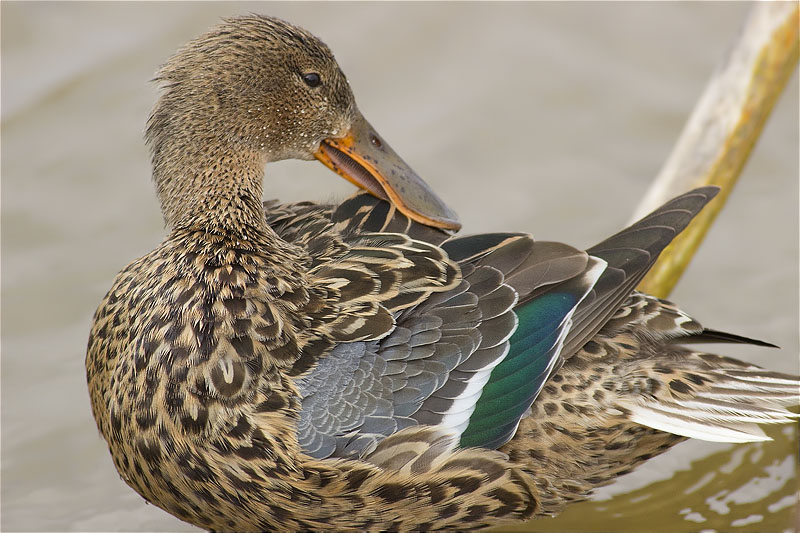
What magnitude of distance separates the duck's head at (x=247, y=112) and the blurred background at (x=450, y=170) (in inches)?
36.7

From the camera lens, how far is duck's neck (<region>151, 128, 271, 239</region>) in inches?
166

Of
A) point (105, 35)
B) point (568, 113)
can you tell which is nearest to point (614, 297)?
point (568, 113)

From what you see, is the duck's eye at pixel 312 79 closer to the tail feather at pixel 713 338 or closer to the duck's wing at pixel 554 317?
the duck's wing at pixel 554 317

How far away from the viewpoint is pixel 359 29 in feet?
26.5

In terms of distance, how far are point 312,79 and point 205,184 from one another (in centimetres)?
61

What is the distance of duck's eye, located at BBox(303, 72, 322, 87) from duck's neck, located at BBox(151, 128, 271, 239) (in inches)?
15.3

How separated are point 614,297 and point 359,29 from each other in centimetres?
451

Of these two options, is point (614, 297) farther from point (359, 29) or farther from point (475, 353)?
point (359, 29)

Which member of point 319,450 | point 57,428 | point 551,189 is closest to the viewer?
point 319,450

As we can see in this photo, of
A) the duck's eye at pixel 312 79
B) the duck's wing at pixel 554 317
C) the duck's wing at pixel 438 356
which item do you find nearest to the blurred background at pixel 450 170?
the duck's eye at pixel 312 79

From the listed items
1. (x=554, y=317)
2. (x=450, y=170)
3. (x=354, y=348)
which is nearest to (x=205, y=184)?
(x=354, y=348)

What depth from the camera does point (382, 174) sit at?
4.47 m

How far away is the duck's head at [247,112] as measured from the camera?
4.19m

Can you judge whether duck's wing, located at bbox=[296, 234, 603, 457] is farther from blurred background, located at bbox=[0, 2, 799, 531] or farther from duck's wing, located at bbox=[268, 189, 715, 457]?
blurred background, located at bbox=[0, 2, 799, 531]
